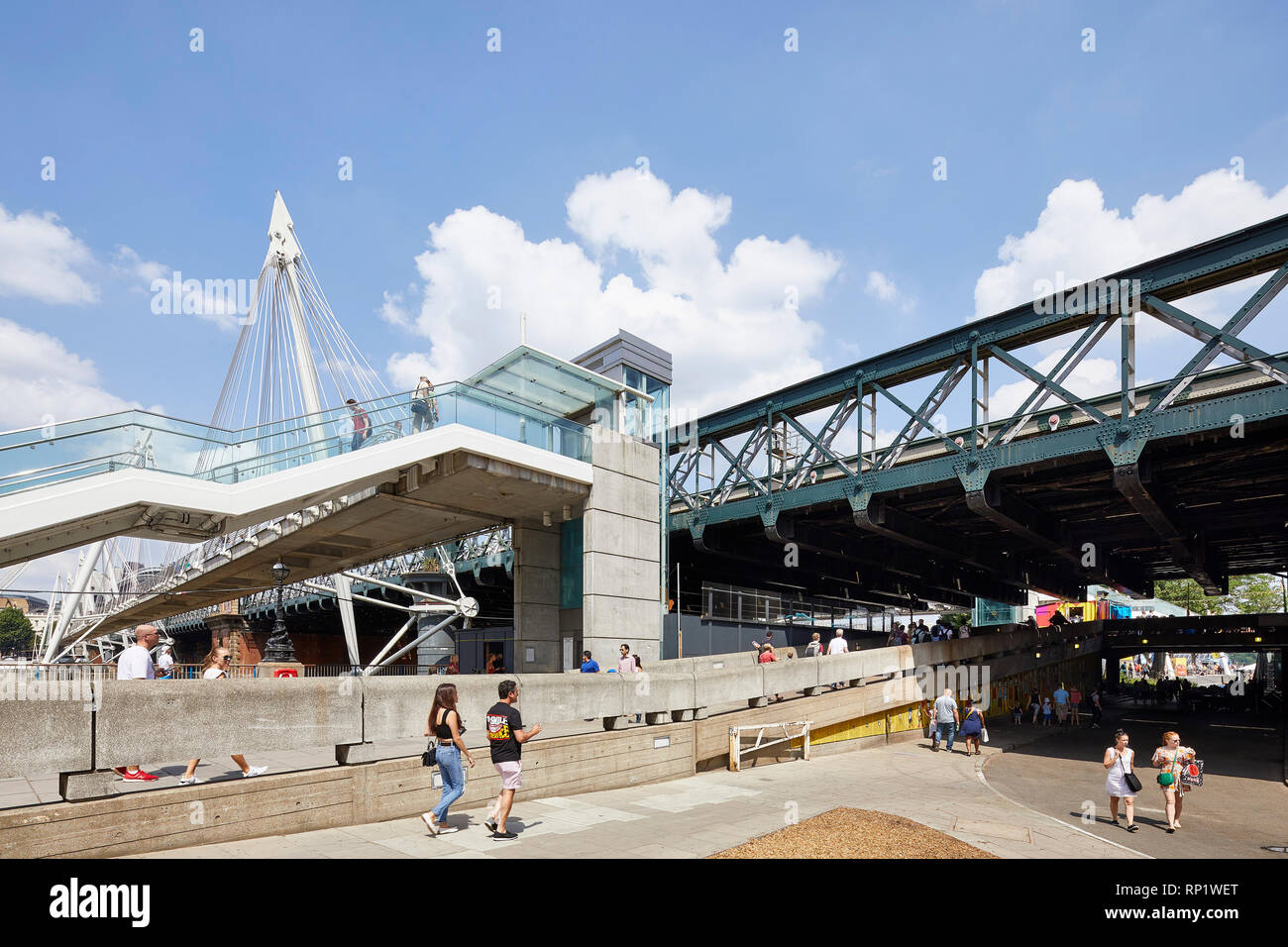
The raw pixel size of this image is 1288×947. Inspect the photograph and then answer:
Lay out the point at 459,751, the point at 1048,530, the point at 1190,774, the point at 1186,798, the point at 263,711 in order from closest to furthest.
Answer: the point at 263,711
the point at 459,751
the point at 1190,774
the point at 1186,798
the point at 1048,530

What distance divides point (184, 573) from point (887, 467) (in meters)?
23.4

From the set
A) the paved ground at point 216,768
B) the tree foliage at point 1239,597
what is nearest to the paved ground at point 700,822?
the paved ground at point 216,768

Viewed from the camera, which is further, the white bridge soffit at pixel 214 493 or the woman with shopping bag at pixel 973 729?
the woman with shopping bag at pixel 973 729

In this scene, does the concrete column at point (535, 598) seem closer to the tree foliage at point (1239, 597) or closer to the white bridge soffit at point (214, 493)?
the white bridge soffit at point (214, 493)

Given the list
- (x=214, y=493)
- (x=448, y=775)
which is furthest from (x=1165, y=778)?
(x=214, y=493)

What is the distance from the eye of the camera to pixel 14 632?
134875mm

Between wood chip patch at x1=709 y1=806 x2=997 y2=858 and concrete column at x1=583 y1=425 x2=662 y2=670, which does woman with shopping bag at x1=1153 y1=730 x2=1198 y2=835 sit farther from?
concrete column at x1=583 y1=425 x2=662 y2=670

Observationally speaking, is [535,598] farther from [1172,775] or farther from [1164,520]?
[1164,520]

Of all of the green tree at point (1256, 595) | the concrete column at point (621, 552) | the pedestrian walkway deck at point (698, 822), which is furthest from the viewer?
the green tree at point (1256, 595)

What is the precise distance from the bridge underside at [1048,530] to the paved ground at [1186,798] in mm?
6683

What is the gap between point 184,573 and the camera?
86.5 ft

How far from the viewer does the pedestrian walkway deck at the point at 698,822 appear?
7953 mm

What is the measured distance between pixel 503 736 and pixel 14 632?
16753 cm

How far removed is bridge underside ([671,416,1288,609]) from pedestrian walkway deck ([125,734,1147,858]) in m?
10.2
